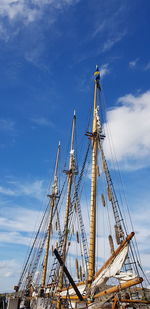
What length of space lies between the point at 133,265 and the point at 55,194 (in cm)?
3647

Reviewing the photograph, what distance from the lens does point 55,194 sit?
53.9m

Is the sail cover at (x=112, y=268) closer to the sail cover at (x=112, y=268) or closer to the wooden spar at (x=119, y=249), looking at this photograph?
the sail cover at (x=112, y=268)

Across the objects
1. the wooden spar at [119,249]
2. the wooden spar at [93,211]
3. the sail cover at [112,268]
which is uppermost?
the wooden spar at [93,211]

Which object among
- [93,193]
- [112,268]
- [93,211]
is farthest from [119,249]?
[93,193]

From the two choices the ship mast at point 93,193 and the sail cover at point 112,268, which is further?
the ship mast at point 93,193

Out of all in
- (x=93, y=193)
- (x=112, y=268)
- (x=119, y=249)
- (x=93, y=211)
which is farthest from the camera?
(x=93, y=193)

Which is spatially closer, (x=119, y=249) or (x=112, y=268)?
(x=112, y=268)

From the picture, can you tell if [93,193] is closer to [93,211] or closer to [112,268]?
[93,211]

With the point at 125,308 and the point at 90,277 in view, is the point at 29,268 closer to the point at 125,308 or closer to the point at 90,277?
the point at 90,277

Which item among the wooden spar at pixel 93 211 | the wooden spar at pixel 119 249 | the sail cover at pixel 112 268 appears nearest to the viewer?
the sail cover at pixel 112 268

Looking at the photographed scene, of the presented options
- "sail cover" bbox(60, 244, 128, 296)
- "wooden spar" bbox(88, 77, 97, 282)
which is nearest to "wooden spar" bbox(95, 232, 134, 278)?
"sail cover" bbox(60, 244, 128, 296)

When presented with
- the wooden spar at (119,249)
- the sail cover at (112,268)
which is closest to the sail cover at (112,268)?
the sail cover at (112,268)

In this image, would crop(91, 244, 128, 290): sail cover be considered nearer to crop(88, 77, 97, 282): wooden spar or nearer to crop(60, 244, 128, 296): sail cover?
crop(60, 244, 128, 296): sail cover

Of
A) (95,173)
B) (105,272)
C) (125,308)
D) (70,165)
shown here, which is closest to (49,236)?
(70,165)
